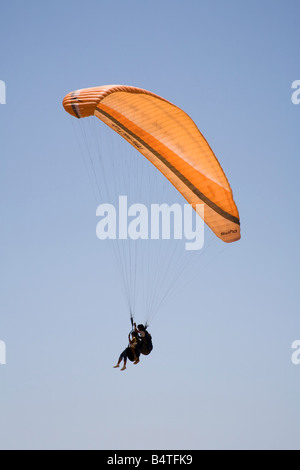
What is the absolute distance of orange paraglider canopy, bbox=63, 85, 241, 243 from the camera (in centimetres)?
2823

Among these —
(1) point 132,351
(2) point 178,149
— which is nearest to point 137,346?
(1) point 132,351

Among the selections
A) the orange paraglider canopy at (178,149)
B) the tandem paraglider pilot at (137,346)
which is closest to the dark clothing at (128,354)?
the tandem paraglider pilot at (137,346)

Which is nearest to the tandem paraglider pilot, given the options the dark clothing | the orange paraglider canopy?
the dark clothing

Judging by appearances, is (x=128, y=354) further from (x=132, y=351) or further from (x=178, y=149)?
(x=178, y=149)

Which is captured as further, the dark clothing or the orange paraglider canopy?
the orange paraglider canopy

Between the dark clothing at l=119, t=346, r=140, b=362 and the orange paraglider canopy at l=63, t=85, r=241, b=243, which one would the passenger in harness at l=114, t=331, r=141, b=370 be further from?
the orange paraglider canopy at l=63, t=85, r=241, b=243

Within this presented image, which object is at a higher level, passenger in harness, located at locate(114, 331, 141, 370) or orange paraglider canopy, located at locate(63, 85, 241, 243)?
orange paraglider canopy, located at locate(63, 85, 241, 243)

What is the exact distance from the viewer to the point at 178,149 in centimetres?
2897

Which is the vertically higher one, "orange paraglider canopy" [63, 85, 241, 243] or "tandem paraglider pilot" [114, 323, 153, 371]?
"orange paraglider canopy" [63, 85, 241, 243]

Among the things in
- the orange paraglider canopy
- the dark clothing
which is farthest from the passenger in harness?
the orange paraglider canopy

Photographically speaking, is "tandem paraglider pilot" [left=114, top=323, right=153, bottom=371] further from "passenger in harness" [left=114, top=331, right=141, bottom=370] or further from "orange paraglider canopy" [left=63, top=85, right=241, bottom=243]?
"orange paraglider canopy" [left=63, top=85, right=241, bottom=243]

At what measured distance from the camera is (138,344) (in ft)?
87.2
